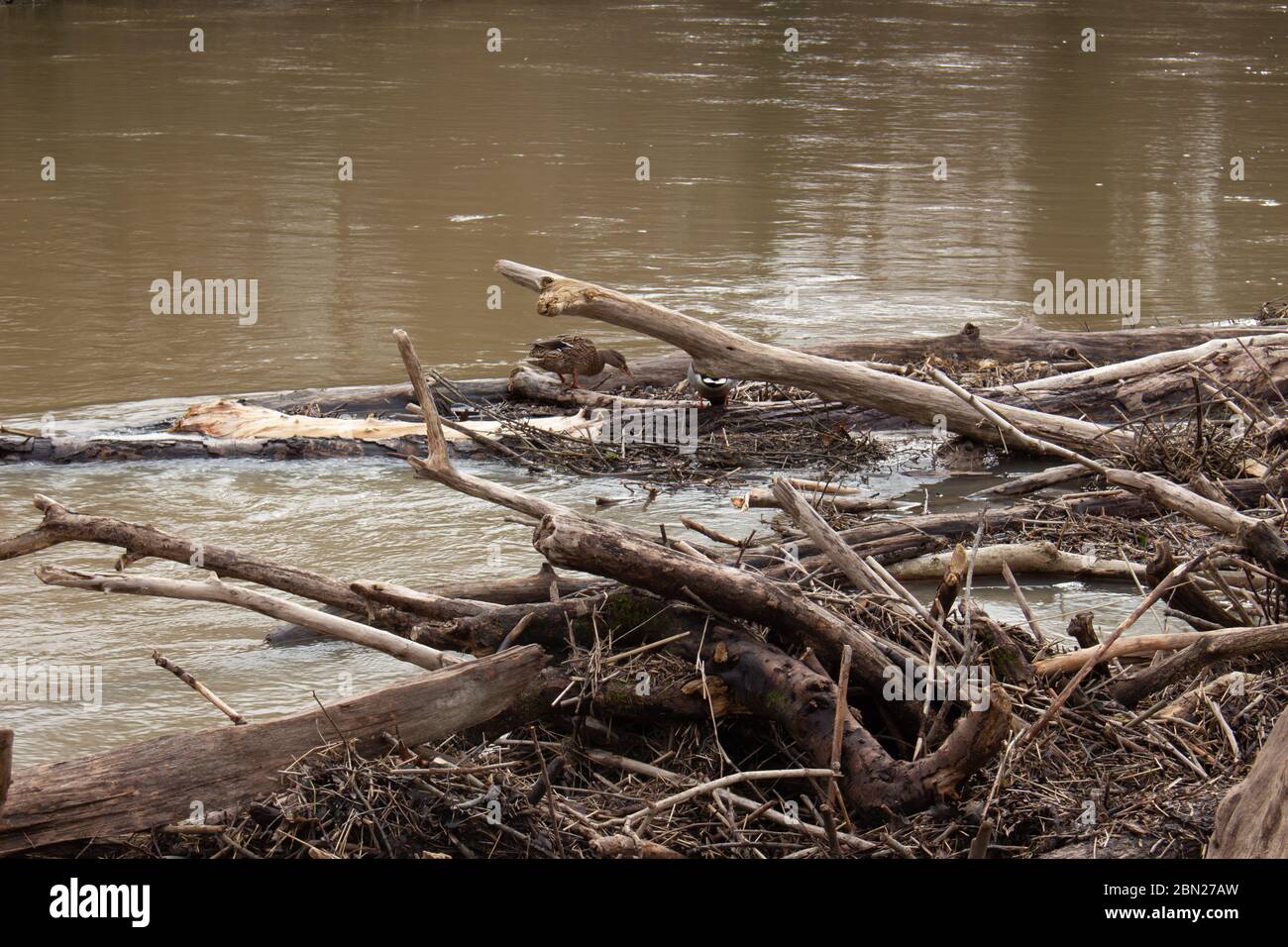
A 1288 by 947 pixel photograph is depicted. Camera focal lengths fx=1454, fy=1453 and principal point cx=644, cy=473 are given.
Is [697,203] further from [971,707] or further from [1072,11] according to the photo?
[1072,11]

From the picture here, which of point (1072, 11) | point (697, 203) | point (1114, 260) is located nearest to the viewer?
point (1114, 260)

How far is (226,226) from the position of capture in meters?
15.8

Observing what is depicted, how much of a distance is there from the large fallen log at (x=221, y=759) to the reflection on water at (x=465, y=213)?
136 centimetres

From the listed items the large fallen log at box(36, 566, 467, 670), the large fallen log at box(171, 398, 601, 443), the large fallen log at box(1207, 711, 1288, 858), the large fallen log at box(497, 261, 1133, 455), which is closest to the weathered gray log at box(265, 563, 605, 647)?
the large fallen log at box(36, 566, 467, 670)

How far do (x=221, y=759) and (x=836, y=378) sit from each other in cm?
496

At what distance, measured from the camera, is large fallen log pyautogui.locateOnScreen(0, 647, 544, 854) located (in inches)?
163

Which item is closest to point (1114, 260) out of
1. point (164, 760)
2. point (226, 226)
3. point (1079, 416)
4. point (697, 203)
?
point (697, 203)

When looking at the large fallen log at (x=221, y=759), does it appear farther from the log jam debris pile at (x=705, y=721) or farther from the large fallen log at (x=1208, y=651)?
the large fallen log at (x=1208, y=651)

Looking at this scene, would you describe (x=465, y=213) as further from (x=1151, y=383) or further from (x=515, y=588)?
(x=515, y=588)

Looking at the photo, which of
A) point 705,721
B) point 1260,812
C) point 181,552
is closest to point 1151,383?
point 705,721

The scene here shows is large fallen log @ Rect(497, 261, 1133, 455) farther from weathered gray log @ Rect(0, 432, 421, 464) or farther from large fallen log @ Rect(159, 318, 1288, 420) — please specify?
weathered gray log @ Rect(0, 432, 421, 464)

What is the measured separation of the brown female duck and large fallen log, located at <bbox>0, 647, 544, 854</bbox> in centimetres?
507

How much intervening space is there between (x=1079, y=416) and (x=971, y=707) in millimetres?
5338

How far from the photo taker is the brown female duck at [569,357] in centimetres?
964
